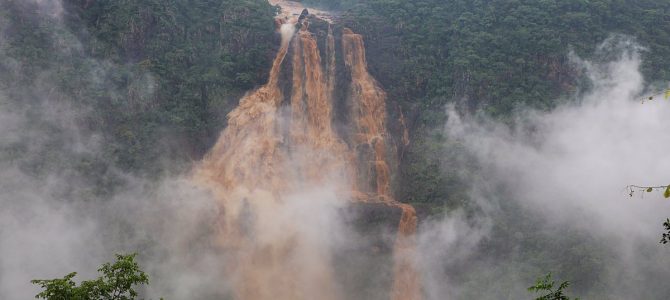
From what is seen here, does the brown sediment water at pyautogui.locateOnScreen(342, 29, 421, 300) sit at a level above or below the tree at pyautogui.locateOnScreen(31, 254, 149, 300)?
above

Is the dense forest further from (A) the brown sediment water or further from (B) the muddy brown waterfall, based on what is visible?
(B) the muddy brown waterfall

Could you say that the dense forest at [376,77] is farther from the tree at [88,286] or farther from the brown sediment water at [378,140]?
the tree at [88,286]

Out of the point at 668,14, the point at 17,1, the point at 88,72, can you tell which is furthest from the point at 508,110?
the point at 17,1

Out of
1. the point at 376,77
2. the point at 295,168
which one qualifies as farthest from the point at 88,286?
the point at 376,77

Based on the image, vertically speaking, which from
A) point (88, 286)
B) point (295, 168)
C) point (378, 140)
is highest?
point (378, 140)


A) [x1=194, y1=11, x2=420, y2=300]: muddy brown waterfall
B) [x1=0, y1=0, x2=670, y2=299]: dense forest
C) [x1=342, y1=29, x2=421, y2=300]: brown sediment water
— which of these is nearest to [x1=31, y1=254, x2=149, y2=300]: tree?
[x1=194, y1=11, x2=420, y2=300]: muddy brown waterfall

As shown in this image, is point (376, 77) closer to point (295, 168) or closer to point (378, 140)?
point (378, 140)

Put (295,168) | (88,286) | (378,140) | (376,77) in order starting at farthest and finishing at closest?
1. (376,77)
2. (378,140)
3. (295,168)
4. (88,286)
